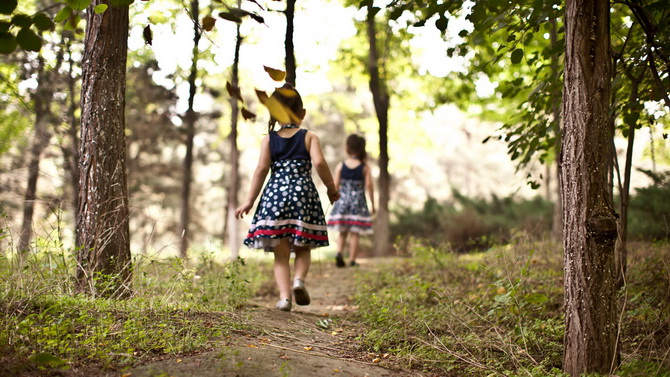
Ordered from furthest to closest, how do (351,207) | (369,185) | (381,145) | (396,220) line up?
(396,220) < (381,145) < (351,207) < (369,185)

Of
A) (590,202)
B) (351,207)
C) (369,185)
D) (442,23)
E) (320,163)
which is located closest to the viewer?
(590,202)

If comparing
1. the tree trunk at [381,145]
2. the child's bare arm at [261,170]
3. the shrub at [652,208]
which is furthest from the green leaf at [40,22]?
the tree trunk at [381,145]

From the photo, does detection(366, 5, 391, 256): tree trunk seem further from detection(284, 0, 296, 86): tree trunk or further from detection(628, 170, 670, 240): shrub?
detection(628, 170, 670, 240): shrub

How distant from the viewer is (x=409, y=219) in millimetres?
15797

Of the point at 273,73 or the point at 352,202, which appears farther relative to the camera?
the point at 352,202

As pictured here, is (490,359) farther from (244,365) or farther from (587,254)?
(244,365)

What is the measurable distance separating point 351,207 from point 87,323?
247 inches

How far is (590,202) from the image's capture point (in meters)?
2.92

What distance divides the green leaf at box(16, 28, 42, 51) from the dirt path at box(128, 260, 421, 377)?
5.37ft

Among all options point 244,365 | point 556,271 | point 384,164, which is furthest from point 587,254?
point 384,164

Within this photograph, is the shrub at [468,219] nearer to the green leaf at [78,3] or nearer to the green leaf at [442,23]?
the green leaf at [442,23]

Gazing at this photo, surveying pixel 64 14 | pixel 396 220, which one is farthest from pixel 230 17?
pixel 396 220

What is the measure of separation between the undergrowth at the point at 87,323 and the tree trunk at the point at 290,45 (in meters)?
4.55

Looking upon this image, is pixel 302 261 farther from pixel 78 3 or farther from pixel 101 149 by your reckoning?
pixel 78 3
